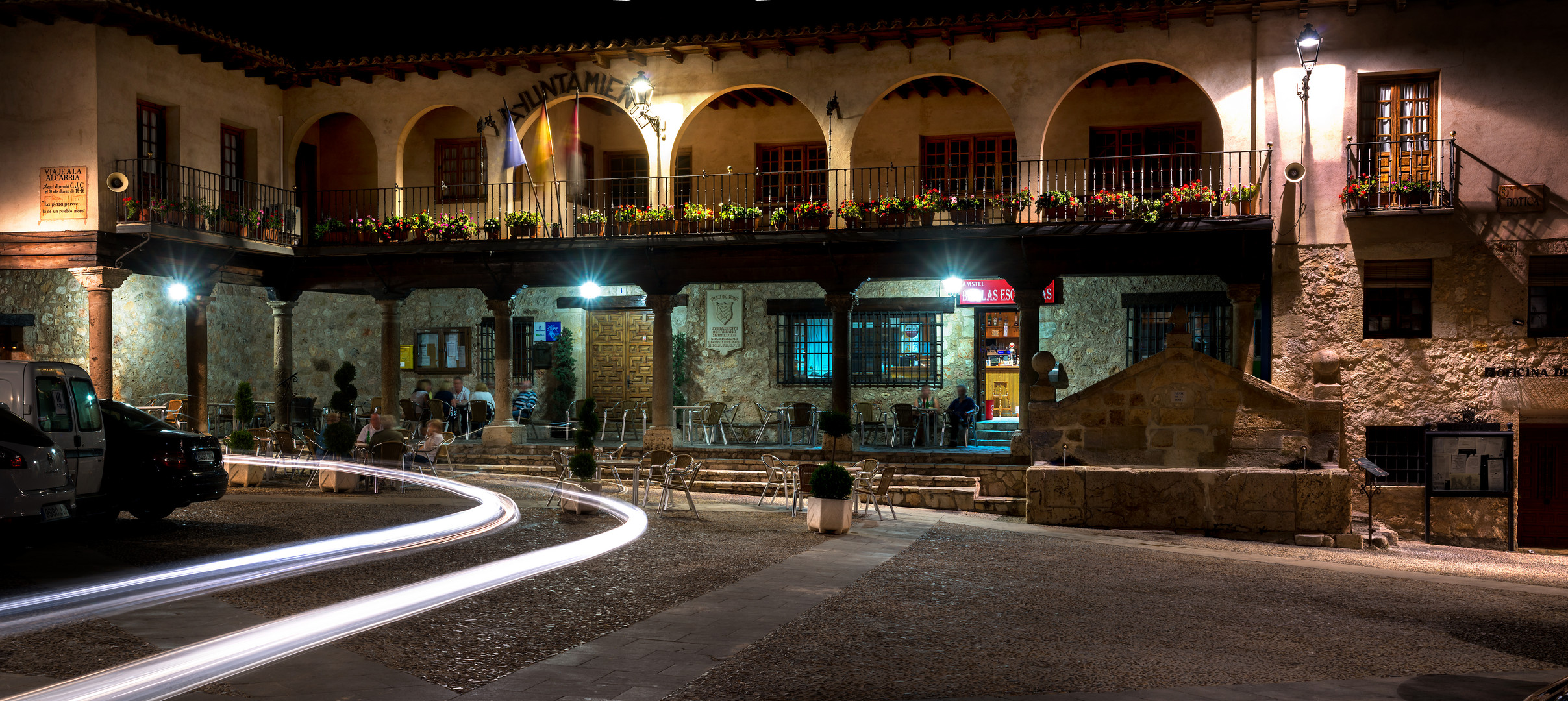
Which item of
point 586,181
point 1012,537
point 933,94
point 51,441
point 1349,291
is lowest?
point 1012,537

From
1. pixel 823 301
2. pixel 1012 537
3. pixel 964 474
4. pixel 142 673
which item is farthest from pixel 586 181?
pixel 142 673

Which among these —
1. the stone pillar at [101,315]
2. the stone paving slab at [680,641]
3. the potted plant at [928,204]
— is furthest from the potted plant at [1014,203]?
the stone pillar at [101,315]

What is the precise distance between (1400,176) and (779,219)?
856 cm

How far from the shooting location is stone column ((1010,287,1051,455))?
597 inches

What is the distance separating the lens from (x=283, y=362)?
18891 millimetres

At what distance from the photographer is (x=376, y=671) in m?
5.52

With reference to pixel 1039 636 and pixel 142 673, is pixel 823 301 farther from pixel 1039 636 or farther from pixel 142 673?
pixel 142 673

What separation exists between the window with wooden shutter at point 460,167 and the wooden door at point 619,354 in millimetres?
3135

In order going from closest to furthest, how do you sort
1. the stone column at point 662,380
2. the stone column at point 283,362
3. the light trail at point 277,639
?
the light trail at point 277,639, the stone column at point 662,380, the stone column at point 283,362

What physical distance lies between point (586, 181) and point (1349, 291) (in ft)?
39.9

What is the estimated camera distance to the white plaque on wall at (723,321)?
1967 cm

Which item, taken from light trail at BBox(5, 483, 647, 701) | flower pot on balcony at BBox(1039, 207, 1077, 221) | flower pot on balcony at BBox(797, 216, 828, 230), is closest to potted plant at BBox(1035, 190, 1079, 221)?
flower pot on balcony at BBox(1039, 207, 1077, 221)

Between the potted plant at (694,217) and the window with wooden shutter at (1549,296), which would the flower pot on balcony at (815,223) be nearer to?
the potted plant at (694,217)

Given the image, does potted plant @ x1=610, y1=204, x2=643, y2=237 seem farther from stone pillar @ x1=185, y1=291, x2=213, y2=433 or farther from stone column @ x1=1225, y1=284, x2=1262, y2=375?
stone column @ x1=1225, y1=284, x2=1262, y2=375
